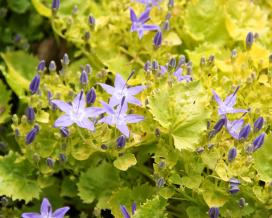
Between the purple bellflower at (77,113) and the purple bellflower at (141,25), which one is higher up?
the purple bellflower at (141,25)

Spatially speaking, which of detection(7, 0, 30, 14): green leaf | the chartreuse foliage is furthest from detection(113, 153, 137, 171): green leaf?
detection(7, 0, 30, 14): green leaf

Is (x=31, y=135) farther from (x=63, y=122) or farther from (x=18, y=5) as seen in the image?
(x=18, y=5)

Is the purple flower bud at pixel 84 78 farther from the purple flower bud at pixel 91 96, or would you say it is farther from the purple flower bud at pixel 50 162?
the purple flower bud at pixel 50 162

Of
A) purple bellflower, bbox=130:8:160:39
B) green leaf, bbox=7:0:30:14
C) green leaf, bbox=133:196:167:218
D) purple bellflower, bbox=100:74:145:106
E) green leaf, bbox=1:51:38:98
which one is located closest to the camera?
green leaf, bbox=133:196:167:218

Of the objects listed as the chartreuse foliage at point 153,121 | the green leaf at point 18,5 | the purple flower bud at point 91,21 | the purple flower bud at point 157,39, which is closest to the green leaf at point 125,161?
the chartreuse foliage at point 153,121

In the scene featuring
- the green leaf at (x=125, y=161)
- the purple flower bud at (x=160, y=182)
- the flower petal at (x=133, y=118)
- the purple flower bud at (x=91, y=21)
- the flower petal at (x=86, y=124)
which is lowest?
the purple flower bud at (x=160, y=182)

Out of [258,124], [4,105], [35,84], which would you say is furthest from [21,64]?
[258,124]

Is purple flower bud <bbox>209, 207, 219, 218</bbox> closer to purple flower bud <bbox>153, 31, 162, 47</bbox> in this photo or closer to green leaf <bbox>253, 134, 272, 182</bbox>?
green leaf <bbox>253, 134, 272, 182</bbox>
